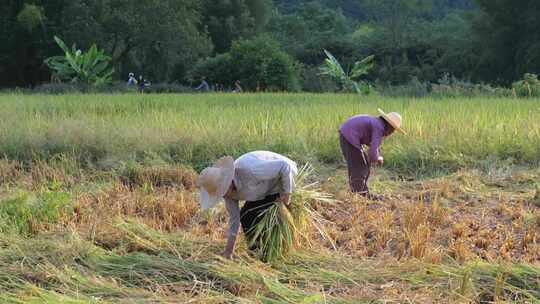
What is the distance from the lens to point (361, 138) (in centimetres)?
546

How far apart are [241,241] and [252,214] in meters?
0.24

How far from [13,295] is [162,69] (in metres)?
20.9

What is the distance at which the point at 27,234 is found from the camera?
431 cm

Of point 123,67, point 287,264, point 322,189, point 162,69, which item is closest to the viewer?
point 287,264

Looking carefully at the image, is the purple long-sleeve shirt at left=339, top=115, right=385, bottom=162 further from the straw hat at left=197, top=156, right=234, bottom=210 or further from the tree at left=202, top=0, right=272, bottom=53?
the tree at left=202, top=0, right=272, bottom=53

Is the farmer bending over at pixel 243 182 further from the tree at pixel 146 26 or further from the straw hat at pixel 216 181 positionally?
the tree at pixel 146 26

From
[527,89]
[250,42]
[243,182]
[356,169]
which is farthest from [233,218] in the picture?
[250,42]

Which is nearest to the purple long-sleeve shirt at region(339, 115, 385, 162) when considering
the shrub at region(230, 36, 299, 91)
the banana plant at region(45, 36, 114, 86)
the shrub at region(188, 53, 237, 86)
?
the banana plant at region(45, 36, 114, 86)

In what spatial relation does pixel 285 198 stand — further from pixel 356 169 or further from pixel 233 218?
pixel 356 169

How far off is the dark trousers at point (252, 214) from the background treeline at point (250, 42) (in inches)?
608

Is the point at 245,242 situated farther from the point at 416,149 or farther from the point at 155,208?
the point at 416,149

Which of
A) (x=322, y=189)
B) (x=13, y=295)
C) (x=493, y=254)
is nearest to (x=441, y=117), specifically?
(x=322, y=189)

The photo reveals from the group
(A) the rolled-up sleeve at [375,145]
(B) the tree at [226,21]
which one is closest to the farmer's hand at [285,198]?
(A) the rolled-up sleeve at [375,145]

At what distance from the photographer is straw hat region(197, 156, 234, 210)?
350 centimetres
